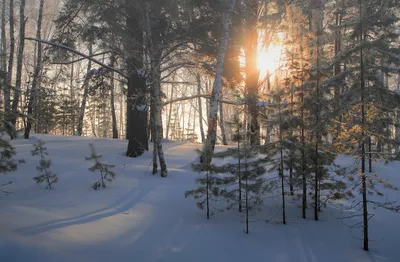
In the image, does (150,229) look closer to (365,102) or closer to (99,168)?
(99,168)

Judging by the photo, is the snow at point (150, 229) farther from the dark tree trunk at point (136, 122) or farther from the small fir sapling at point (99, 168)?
the dark tree trunk at point (136, 122)

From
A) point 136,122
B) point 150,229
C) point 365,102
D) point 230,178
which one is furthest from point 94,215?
point 365,102

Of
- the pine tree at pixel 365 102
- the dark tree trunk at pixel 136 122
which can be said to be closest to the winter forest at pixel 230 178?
the pine tree at pixel 365 102

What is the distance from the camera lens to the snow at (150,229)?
13.5 ft

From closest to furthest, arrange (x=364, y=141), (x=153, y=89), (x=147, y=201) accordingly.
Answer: (x=364, y=141)
(x=147, y=201)
(x=153, y=89)

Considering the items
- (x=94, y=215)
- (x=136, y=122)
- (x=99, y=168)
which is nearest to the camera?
(x=94, y=215)

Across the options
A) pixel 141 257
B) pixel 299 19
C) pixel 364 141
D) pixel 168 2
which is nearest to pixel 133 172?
pixel 141 257

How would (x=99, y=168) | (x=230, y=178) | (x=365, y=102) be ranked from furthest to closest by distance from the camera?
(x=99, y=168), (x=230, y=178), (x=365, y=102)

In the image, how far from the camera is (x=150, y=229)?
16.9ft

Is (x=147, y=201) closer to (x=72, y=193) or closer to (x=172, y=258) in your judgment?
(x=72, y=193)

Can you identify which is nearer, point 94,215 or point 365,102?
point 365,102

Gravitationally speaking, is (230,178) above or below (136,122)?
below

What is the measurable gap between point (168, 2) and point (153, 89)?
10.4 feet

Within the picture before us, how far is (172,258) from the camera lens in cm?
425
